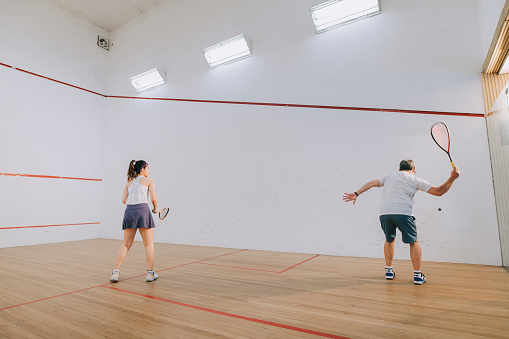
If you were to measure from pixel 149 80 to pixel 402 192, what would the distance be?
171 inches

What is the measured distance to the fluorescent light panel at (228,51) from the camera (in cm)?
397

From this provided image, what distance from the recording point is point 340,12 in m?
3.39

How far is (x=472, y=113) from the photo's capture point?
2.80 meters

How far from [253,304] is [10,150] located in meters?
4.32

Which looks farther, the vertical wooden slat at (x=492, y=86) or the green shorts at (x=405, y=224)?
the vertical wooden slat at (x=492, y=86)

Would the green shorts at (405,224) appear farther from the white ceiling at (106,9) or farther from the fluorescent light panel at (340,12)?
the white ceiling at (106,9)

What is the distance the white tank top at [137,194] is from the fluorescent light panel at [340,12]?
2876 mm

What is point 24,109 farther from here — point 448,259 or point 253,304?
point 448,259

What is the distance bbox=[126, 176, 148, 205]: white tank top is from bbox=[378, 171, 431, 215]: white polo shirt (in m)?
1.78

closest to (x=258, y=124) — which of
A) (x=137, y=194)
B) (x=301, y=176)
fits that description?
(x=301, y=176)

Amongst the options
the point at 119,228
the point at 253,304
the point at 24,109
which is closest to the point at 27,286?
the point at 253,304

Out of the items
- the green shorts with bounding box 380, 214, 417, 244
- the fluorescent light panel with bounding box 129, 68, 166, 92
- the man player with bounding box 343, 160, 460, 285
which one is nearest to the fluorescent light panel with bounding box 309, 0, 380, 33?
the man player with bounding box 343, 160, 460, 285

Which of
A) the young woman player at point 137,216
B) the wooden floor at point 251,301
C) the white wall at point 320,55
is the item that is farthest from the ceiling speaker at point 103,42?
the young woman player at point 137,216

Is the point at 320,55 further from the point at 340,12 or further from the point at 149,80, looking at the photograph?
the point at 149,80
